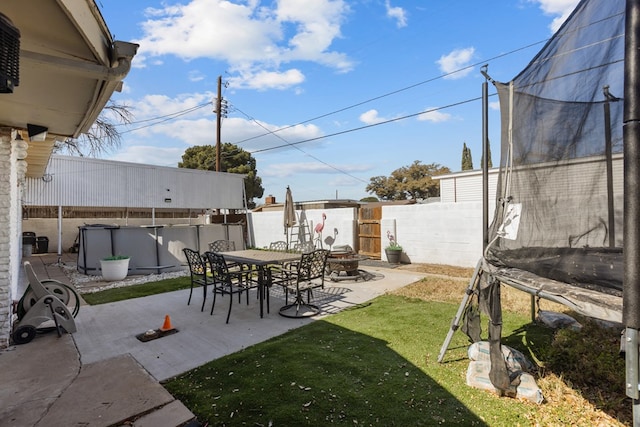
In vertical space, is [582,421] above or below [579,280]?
below

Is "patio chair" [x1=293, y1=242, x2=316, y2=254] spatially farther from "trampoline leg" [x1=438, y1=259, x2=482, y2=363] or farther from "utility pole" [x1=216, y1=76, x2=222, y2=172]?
"trampoline leg" [x1=438, y1=259, x2=482, y2=363]

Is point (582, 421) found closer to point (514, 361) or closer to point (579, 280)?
point (514, 361)

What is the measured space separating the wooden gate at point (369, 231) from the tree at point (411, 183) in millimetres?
19528

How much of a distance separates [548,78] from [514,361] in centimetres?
242

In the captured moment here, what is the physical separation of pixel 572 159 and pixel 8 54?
329 centimetres

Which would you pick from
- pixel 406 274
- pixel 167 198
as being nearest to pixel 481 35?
pixel 406 274

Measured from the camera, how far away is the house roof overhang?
5.33ft

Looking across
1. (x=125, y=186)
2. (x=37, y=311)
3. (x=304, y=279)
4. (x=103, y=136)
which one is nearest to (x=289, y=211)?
(x=125, y=186)

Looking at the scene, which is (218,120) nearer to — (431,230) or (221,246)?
(221,246)

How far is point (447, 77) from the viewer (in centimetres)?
991

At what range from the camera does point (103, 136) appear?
480 inches

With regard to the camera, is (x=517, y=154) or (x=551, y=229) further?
(x=517, y=154)

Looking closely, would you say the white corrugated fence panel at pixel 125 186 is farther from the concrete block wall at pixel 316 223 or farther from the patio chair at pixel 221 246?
the patio chair at pixel 221 246

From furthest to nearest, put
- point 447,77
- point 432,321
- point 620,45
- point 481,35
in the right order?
1. point 447,77
2. point 481,35
3. point 432,321
4. point 620,45
